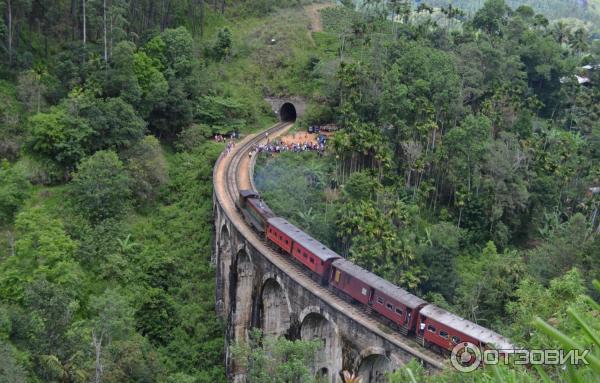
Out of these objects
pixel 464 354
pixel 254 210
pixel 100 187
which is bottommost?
pixel 100 187

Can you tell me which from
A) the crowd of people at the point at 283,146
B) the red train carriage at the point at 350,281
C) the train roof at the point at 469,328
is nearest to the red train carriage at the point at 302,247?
the red train carriage at the point at 350,281

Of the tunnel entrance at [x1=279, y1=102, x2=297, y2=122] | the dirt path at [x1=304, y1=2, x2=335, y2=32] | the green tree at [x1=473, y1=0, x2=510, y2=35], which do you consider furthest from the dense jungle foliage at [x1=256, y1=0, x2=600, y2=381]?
the green tree at [x1=473, y1=0, x2=510, y2=35]

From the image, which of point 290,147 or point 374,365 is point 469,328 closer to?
point 374,365

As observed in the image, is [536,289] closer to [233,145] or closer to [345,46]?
[233,145]

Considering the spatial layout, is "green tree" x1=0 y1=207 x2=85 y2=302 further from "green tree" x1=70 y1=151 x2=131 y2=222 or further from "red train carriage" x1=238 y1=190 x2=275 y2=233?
"red train carriage" x1=238 y1=190 x2=275 y2=233

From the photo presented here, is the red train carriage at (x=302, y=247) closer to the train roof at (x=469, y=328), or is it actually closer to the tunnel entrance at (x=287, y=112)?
the train roof at (x=469, y=328)

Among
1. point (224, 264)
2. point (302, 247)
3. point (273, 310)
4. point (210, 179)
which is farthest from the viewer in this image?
point (210, 179)

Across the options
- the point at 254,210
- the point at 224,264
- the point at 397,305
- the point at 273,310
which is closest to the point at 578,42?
the point at 254,210
